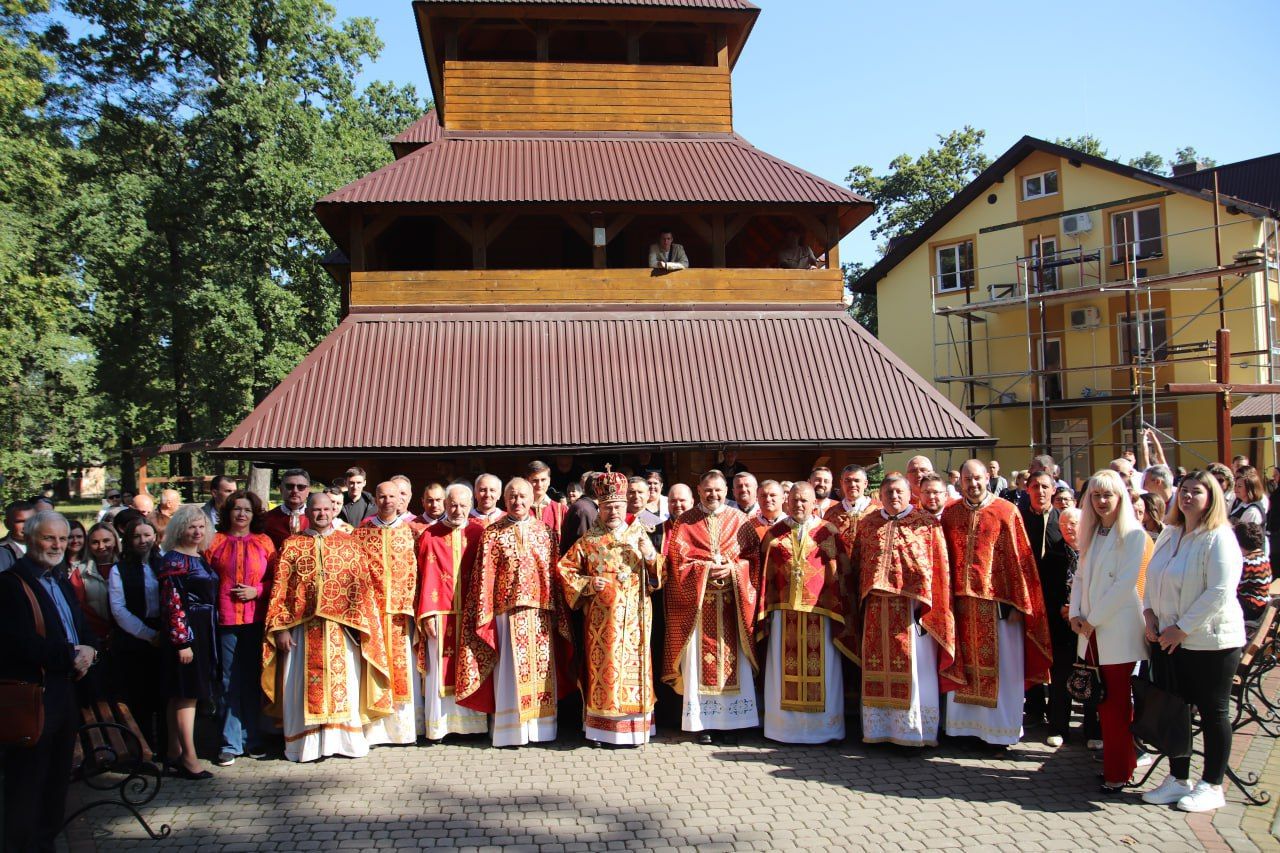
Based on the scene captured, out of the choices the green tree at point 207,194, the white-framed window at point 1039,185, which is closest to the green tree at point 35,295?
the green tree at point 207,194

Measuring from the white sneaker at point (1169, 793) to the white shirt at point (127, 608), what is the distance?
259 inches

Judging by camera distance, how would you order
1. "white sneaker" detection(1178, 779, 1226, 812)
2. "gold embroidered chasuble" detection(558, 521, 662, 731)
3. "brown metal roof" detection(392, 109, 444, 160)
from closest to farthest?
1. "white sneaker" detection(1178, 779, 1226, 812)
2. "gold embroidered chasuble" detection(558, 521, 662, 731)
3. "brown metal roof" detection(392, 109, 444, 160)

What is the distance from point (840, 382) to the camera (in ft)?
41.4

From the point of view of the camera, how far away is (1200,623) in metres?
5.18

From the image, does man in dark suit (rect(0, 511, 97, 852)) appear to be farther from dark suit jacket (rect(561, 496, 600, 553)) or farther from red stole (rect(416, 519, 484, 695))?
dark suit jacket (rect(561, 496, 600, 553))

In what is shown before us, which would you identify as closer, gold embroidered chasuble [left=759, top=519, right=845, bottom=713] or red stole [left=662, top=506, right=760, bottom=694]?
gold embroidered chasuble [left=759, top=519, right=845, bottom=713]

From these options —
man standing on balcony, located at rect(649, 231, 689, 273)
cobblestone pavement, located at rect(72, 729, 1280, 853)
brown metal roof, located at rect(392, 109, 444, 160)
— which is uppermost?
brown metal roof, located at rect(392, 109, 444, 160)

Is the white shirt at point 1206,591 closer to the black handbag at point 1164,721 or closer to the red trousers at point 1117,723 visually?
the black handbag at point 1164,721

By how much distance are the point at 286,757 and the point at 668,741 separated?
2796mm

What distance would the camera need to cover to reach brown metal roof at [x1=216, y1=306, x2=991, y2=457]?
11602 millimetres

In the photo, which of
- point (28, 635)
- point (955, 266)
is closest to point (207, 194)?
point (955, 266)

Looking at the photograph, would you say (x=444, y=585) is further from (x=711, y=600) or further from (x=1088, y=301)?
(x=1088, y=301)

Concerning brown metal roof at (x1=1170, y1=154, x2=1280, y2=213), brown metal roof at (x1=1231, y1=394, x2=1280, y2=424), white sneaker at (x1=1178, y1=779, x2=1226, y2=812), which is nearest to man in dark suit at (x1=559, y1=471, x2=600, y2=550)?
white sneaker at (x1=1178, y1=779, x2=1226, y2=812)

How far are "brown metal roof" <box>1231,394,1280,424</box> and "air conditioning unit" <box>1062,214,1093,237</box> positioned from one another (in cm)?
597
